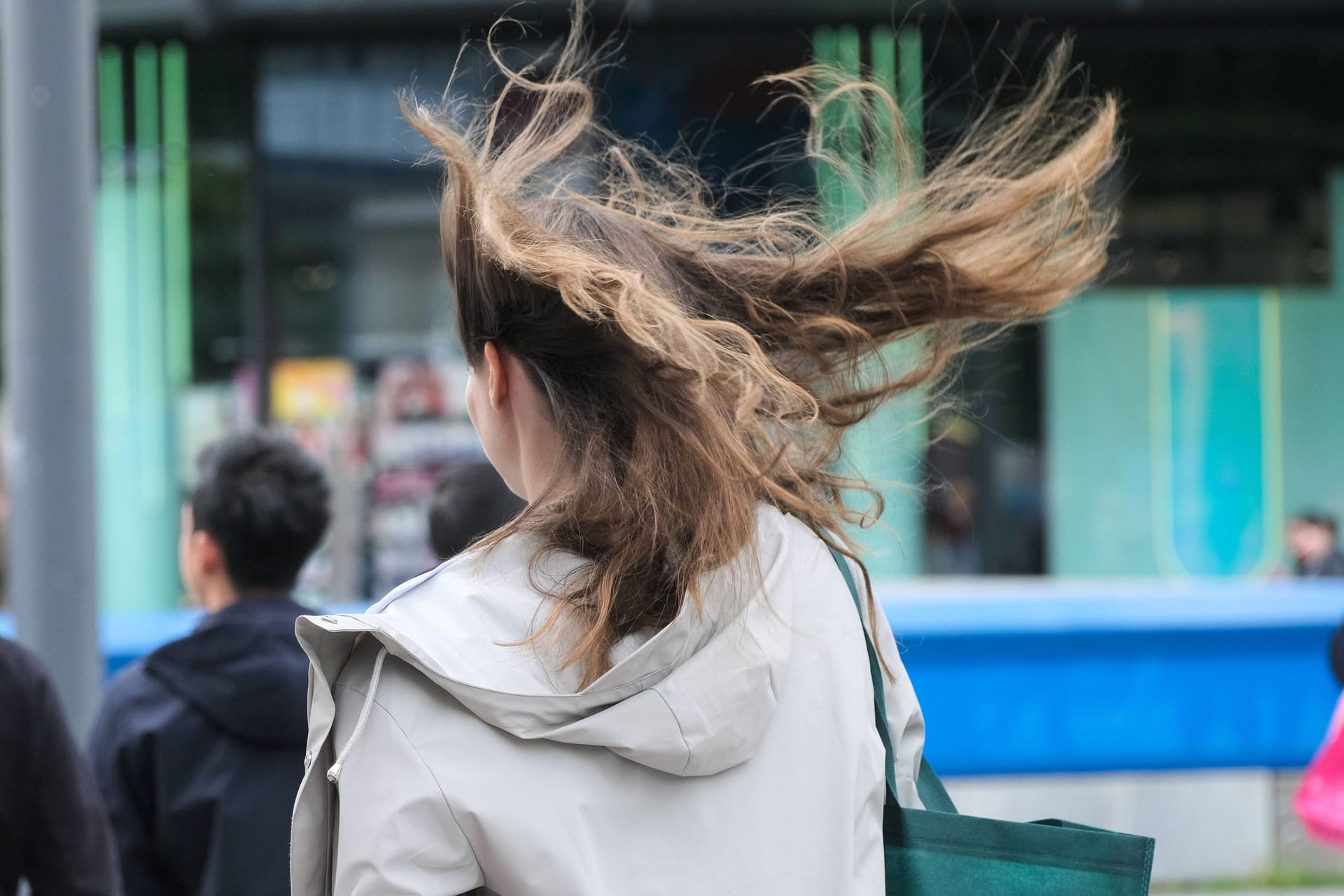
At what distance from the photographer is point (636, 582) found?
1.23 metres

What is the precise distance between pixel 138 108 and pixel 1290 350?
26.1 feet

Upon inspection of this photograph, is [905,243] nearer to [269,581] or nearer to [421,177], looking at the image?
[269,581]

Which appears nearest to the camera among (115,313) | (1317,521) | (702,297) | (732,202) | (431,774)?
(431,774)

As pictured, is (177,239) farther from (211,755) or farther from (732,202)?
(211,755)

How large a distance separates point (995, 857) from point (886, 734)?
0.15m

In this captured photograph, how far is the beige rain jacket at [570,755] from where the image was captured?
3.55 ft

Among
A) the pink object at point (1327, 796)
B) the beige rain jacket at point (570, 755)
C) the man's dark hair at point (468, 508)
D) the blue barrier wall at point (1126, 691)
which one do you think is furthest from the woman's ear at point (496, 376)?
the blue barrier wall at point (1126, 691)

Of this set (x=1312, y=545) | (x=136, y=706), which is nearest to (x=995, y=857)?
(x=136, y=706)

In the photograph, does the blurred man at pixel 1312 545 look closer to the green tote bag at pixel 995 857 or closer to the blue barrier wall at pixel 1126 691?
the blue barrier wall at pixel 1126 691

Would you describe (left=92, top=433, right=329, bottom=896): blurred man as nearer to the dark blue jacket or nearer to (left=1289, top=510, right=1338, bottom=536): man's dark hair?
the dark blue jacket

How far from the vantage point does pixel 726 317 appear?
4.86ft

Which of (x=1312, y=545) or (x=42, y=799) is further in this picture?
(x=1312, y=545)

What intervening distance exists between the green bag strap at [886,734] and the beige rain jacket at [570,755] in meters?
0.05

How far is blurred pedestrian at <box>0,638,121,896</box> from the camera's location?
6.88 feet
